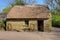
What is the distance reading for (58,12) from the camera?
213ft

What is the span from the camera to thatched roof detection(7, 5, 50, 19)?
41.5 m

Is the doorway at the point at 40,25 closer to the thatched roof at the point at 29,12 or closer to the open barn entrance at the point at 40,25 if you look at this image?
the open barn entrance at the point at 40,25

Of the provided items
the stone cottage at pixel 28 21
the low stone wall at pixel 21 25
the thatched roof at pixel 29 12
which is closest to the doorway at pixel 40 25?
the stone cottage at pixel 28 21

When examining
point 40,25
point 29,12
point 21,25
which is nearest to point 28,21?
point 21,25

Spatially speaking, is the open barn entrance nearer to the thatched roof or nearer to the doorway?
the doorway

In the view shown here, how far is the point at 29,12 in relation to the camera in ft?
142

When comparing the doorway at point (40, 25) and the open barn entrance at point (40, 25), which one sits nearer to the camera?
the doorway at point (40, 25)

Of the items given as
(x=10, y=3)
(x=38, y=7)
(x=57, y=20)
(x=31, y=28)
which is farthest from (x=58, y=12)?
(x=31, y=28)

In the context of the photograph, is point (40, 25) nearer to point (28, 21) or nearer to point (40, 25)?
point (40, 25)

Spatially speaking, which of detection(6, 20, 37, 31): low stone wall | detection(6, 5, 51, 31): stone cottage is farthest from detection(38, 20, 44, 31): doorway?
detection(6, 20, 37, 31): low stone wall

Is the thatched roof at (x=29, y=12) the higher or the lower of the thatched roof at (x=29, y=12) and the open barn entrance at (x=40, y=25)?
the higher

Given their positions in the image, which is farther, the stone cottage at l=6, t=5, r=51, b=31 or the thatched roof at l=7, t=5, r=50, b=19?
the thatched roof at l=7, t=5, r=50, b=19

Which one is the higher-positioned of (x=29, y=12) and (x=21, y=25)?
(x=29, y=12)

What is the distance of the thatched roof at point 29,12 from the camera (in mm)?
41541
